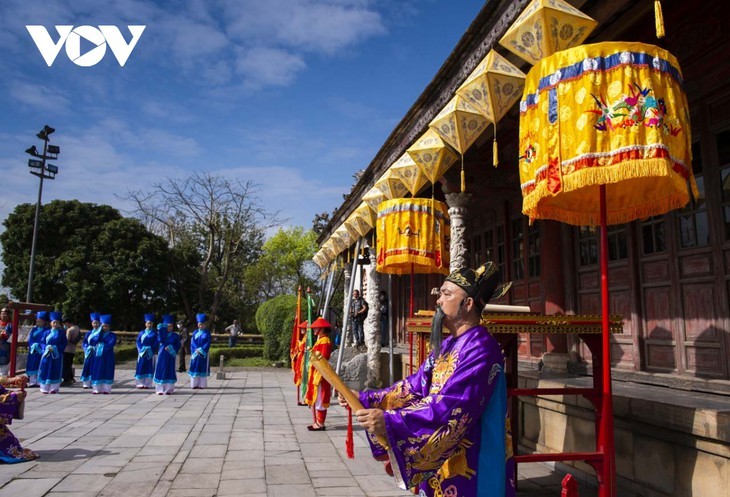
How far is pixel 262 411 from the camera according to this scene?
941cm

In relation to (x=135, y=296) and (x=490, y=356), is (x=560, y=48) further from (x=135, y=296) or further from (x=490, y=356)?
(x=135, y=296)

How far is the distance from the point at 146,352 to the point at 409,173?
9040 millimetres

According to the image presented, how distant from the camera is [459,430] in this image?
245cm

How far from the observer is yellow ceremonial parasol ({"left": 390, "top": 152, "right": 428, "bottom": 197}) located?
6871 millimetres

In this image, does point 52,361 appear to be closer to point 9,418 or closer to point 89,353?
point 89,353

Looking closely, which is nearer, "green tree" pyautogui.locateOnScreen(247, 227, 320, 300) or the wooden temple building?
Result: the wooden temple building

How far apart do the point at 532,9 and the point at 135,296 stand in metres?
26.9

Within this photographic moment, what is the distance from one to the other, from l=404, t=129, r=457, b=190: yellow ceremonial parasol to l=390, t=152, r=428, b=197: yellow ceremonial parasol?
574 mm

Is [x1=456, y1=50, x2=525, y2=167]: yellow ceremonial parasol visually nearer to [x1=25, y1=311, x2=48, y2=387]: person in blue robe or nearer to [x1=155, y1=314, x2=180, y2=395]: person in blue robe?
[x1=155, y1=314, x2=180, y2=395]: person in blue robe

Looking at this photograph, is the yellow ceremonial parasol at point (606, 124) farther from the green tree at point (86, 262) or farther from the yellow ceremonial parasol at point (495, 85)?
the green tree at point (86, 262)

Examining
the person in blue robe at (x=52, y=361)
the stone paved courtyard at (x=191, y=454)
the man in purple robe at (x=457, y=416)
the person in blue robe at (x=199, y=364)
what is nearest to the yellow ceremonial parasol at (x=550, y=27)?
the man in purple robe at (x=457, y=416)

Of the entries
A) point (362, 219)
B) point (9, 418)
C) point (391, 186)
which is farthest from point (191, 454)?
point (362, 219)

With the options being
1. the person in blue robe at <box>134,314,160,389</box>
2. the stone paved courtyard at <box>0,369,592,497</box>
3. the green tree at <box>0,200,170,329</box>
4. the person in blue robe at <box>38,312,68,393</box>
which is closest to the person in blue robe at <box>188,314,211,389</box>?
the person in blue robe at <box>134,314,160,389</box>

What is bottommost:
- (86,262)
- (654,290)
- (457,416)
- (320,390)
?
(320,390)
